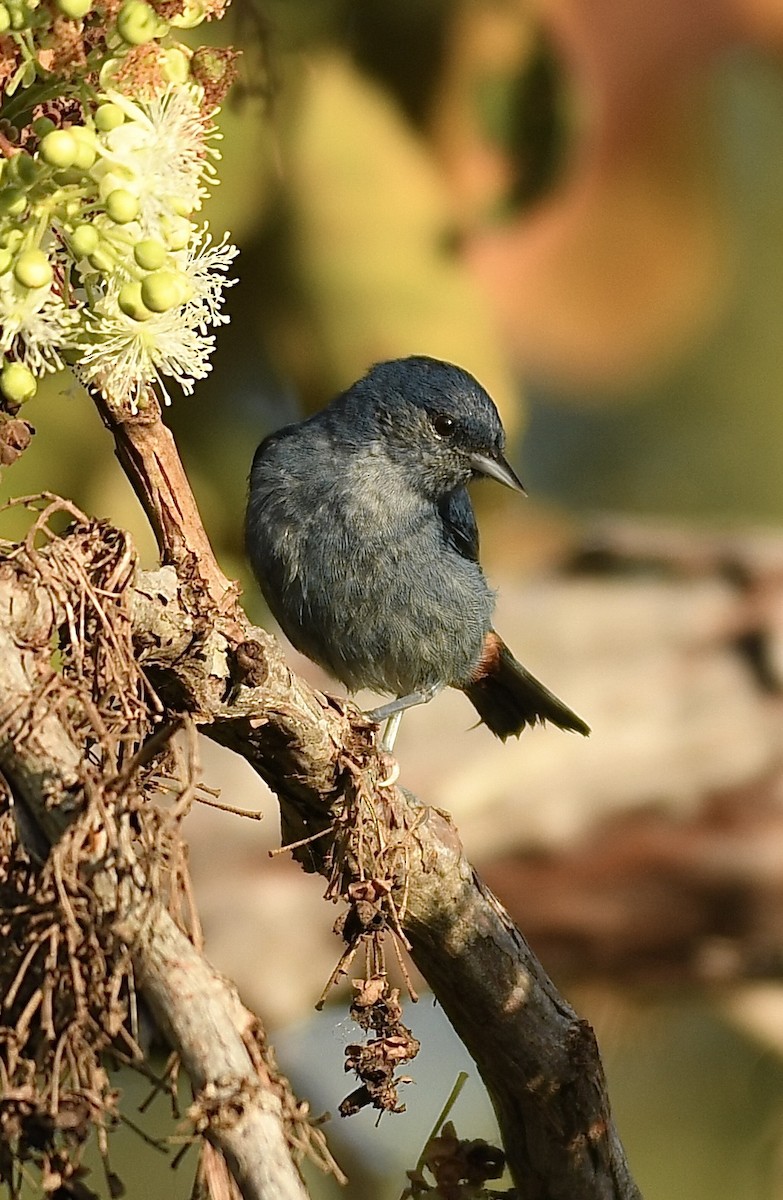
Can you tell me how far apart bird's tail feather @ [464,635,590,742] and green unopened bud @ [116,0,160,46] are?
5.83 feet

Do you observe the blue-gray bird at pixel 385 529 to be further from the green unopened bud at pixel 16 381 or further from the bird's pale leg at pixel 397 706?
the green unopened bud at pixel 16 381

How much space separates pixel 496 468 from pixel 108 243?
4.93 ft

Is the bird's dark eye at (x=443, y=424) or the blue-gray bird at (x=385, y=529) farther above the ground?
the bird's dark eye at (x=443, y=424)

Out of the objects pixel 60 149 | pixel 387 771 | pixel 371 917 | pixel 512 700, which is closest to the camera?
pixel 60 149

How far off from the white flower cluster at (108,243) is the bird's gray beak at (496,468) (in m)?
1.36

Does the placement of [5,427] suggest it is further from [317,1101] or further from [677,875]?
[677,875]

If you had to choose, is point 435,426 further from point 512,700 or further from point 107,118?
point 107,118

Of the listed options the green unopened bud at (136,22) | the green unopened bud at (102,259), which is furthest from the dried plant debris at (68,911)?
the green unopened bud at (136,22)

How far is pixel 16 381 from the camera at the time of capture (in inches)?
40.9

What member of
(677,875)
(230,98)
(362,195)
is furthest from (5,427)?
(677,875)

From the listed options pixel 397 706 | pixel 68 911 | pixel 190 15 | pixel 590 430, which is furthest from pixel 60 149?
pixel 590 430

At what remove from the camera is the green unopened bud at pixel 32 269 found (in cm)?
97

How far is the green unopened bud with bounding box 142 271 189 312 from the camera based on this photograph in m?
1.00

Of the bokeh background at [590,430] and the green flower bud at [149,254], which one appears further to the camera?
the bokeh background at [590,430]
